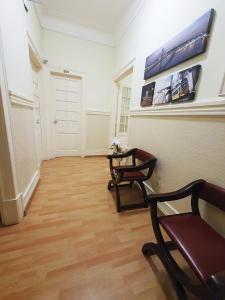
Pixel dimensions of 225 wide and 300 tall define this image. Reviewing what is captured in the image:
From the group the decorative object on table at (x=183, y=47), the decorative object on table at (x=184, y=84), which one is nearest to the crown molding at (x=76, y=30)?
the decorative object on table at (x=183, y=47)

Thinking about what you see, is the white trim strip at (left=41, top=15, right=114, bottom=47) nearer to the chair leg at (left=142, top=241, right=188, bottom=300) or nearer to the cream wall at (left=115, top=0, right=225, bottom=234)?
the cream wall at (left=115, top=0, right=225, bottom=234)

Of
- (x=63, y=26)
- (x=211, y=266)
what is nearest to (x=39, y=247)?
(x=211, y=266)

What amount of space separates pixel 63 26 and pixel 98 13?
863 mm

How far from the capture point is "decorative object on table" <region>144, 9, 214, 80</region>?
1146 mm

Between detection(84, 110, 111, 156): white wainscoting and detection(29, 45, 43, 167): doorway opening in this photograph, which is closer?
detection(29, 45, 43, 167): doorway opening

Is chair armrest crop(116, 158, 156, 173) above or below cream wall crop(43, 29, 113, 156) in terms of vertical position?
below

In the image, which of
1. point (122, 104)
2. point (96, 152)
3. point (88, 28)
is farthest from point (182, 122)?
point (88, 28)

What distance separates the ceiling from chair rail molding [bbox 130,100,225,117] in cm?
202

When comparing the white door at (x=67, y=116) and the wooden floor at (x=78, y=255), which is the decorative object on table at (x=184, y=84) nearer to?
the wooden floor at (x=78, y=255)

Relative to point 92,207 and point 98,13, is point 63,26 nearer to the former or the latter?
point 98,13

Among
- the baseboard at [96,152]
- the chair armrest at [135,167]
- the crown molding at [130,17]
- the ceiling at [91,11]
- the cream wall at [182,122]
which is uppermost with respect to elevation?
the ceiling at [91,11]

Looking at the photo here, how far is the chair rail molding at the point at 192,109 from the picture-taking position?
1.05 meters

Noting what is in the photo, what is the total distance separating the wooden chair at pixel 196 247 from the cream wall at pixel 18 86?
145 cm

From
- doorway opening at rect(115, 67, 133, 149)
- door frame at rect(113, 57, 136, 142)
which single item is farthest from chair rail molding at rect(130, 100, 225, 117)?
doorway opening at rect(115, 67, 133, 149)
